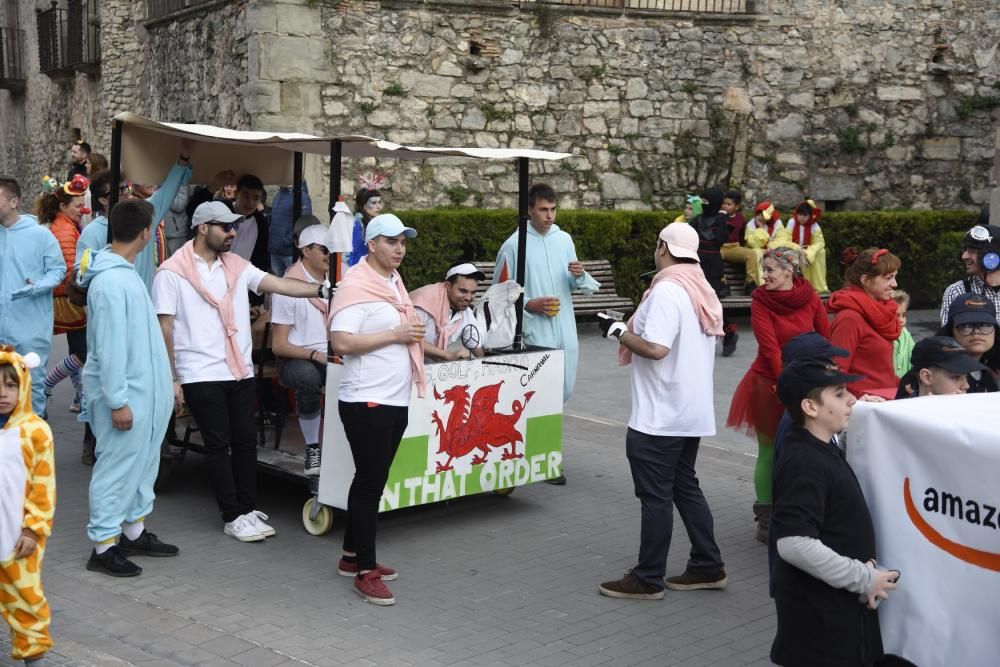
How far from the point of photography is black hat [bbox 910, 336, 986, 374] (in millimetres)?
4762

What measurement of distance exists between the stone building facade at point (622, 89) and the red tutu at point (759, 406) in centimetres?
→ 870

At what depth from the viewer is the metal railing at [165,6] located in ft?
55.4

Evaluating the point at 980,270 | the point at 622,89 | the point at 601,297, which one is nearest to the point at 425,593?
the point at 980,270

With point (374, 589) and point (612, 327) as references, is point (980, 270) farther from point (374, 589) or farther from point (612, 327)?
point (374, 589)

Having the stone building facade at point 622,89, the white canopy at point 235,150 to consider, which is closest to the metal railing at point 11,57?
the stone building facade at point 622,89

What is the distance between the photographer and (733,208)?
15344 mm

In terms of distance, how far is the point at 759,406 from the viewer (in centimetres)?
694

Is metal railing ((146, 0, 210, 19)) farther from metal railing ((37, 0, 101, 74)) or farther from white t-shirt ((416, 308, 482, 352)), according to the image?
white t-shirt ((416, 308, 482, 352))

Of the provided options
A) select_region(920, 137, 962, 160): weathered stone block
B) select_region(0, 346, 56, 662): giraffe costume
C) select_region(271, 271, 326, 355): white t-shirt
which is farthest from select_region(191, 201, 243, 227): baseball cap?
select_region(920, 137, 962, 160): weathered stone block

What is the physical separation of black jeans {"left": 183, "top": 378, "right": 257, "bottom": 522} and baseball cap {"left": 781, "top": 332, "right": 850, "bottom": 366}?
3.14m

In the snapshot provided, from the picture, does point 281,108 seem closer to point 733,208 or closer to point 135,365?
point 733,208

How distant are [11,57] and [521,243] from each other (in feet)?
90.7

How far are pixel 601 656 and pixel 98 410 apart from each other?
2.72 meters

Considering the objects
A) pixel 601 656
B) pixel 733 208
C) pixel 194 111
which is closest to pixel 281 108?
pixel 194 111
